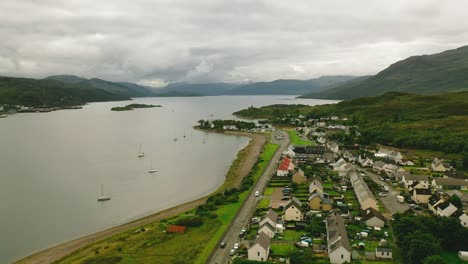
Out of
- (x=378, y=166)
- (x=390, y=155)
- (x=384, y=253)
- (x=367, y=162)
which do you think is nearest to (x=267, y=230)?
(x=384, y=253)

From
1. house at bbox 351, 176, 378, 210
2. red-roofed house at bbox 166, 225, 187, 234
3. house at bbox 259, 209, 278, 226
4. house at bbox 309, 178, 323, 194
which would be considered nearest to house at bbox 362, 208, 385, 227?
house at bbox 351, 176, 378, 210

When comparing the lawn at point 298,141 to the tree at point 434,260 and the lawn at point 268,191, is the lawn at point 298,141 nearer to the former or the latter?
the lawn at point 268,191

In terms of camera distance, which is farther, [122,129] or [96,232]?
[122,129]

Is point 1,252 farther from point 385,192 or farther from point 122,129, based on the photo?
point 122,129

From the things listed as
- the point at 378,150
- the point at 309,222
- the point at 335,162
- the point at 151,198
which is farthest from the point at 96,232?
the point at 378,150

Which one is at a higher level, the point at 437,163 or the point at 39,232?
the point at 437,163

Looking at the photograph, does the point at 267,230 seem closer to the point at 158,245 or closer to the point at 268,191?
the point at 158,245
